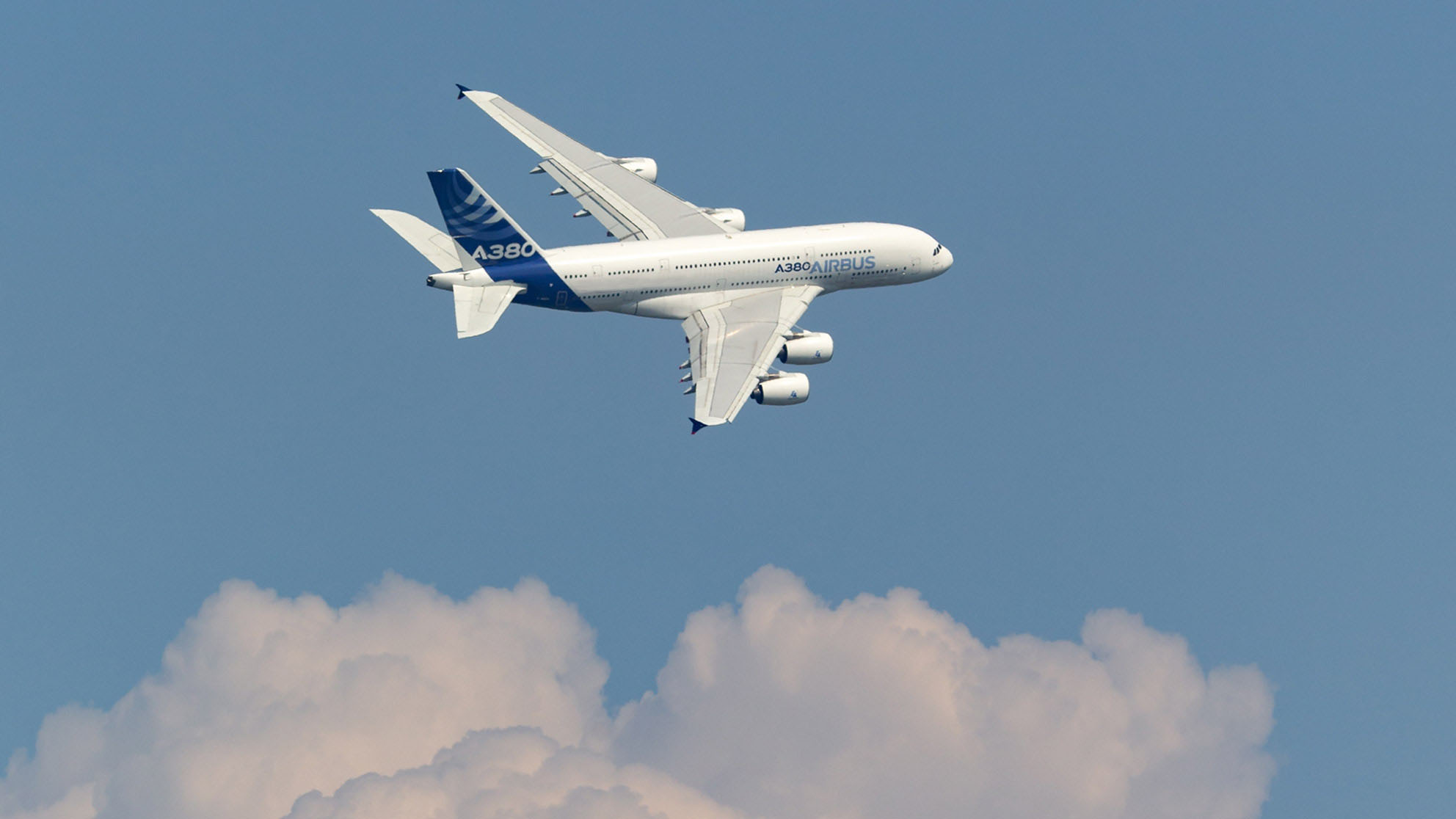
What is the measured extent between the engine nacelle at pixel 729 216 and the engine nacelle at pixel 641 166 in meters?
6.77

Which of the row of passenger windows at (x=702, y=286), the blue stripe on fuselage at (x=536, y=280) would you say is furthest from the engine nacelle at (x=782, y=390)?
the blue stripe on fuselage at (x=536, y=280)

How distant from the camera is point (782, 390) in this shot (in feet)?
447

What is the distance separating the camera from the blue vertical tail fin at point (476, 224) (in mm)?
138375

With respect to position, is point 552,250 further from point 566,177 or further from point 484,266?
point 566,177

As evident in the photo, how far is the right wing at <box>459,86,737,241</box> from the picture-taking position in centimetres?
15175

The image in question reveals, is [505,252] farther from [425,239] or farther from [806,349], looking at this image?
[806,349]

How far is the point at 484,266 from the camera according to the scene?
142m

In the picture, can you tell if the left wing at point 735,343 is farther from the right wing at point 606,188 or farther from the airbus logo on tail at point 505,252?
the airbus logo on tail at point 505,252

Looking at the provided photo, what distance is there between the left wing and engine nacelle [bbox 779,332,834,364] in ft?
2.65

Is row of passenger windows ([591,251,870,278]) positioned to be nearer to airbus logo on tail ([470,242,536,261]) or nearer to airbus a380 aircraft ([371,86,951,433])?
airbus a380 aircraft ([371,86,951,433])

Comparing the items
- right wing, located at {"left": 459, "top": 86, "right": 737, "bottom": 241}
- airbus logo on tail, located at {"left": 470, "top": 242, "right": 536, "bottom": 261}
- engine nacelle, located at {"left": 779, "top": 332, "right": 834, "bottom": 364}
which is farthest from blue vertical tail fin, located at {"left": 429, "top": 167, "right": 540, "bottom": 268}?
engine nacelle, located at {"left": 779, "top": 332, "right": 834, "bottom": 364}

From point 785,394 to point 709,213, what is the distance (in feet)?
81.2

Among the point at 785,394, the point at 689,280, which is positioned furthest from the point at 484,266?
the point at 785,394

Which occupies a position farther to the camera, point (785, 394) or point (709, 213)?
point (709, 213)
